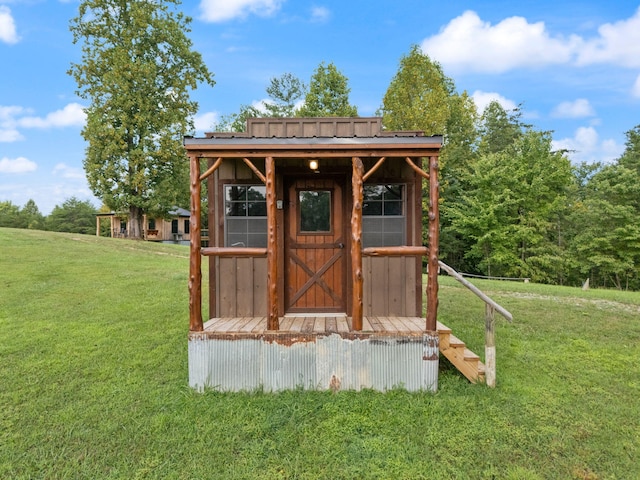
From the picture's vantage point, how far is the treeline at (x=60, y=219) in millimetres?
38125

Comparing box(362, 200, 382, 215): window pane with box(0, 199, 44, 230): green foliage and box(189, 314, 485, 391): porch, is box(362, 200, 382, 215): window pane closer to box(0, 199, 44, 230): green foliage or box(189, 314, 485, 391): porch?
box(189, 314, 485, 391): porch

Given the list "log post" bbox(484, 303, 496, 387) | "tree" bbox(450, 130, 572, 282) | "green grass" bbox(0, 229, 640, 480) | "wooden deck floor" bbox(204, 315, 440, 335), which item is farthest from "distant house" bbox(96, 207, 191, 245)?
"log post" bbox(484, 303, 496, 387)

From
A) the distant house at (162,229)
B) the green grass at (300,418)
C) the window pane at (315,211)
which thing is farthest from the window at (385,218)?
the distant house at (162,229)

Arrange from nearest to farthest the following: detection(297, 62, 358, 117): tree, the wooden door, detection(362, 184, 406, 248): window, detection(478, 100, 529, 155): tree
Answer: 1. detection(362, 184, 406, 248): window
2. the wooden door
3. detection(297, 62, 358, 117): tree
4. detection(478, 100, 529, 155): tree

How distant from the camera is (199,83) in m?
19.5

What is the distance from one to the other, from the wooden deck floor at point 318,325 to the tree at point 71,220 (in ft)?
138

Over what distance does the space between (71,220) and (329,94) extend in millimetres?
37217

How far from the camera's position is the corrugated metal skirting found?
357 cm

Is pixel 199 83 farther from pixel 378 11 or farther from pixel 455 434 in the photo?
pixel 455 434

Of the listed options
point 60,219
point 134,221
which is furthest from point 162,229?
point 60,219

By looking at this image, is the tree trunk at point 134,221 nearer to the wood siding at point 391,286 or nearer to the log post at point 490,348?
the wood siding at point 391,286

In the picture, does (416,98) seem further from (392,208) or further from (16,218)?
(16,218)

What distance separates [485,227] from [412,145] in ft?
55.8

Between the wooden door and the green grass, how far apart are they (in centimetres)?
155
